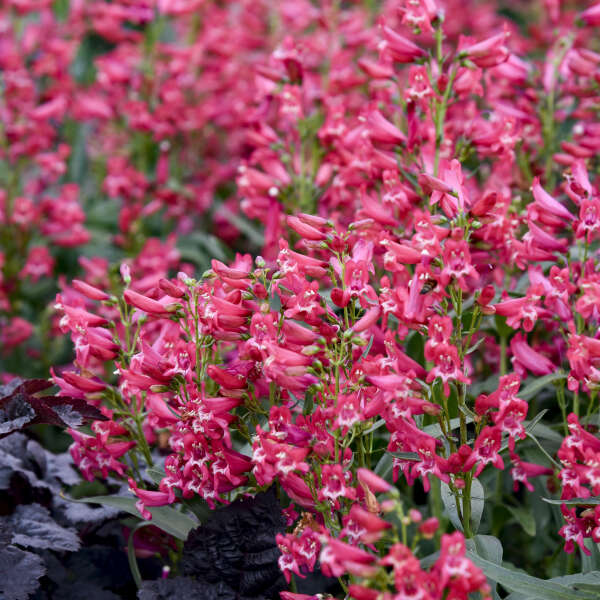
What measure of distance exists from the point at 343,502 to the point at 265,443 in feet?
0.72

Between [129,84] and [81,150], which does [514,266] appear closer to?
[129,84]

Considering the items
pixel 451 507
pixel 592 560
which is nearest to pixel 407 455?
pixel 451 507

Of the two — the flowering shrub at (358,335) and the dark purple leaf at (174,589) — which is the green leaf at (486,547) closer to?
the flowering shrub at (358,335)

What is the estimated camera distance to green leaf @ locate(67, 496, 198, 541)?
65.0 inches

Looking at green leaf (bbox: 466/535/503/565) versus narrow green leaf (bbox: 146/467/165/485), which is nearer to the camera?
green leaf (bbox: 466/535/503/565)

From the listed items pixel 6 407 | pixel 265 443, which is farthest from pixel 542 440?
pixel 6 407

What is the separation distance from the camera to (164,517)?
5.53 ft

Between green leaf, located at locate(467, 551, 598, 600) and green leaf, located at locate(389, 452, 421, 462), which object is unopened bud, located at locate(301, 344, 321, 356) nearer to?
green leaf, located at locate(389, 452, 421, 462)

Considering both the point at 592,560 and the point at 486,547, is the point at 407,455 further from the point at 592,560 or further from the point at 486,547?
the point at 592,560

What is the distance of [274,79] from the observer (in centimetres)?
247

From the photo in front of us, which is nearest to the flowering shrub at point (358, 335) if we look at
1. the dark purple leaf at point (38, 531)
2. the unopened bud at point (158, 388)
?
the unopened bud at point (158, 388)

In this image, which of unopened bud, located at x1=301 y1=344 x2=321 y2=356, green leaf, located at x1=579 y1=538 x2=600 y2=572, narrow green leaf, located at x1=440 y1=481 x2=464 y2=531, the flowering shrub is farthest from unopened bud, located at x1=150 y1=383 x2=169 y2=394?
green leaf, located at x1=579 y1=538 x2=600 y2=572

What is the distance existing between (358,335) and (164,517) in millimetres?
627

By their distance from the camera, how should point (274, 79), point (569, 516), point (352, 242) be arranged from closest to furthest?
point (569, 516) → point (352, 242) → point (274, 79)
